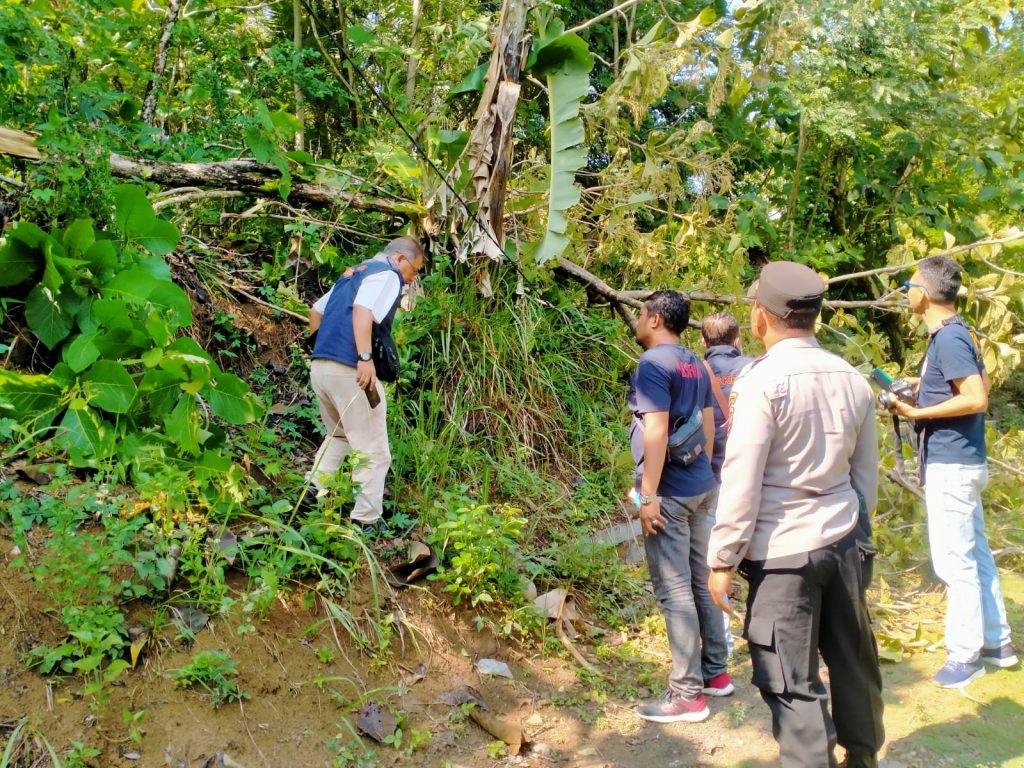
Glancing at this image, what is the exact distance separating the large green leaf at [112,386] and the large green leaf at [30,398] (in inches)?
7.3

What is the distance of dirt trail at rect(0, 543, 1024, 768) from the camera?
321cm

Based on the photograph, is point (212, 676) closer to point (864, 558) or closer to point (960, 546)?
point (864, 558)

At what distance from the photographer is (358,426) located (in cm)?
475

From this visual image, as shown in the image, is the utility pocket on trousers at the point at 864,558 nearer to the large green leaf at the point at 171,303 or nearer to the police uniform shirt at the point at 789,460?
the police uniform shirt at the point at 789,460

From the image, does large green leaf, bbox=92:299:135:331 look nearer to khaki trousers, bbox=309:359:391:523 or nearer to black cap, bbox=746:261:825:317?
khaki trousers, bbox=309:359:391:523

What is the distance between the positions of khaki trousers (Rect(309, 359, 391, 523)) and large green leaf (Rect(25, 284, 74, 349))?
1367 mm

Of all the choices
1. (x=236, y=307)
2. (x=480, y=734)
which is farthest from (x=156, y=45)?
(x=480, y=734)

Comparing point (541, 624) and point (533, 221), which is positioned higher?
point (533, 221)

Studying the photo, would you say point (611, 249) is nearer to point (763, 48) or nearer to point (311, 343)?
point (763, 48)

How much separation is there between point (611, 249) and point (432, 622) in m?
4.69

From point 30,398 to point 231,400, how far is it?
98cm

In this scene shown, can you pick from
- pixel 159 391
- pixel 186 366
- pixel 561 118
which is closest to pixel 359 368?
pixel 186 366

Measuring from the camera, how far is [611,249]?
8031 millimetres

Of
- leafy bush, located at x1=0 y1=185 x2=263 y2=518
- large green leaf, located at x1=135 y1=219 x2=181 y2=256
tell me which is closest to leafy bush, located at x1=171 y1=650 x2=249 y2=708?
leafy bush, located at x1=0 y1=185 x2=263 y2=518
